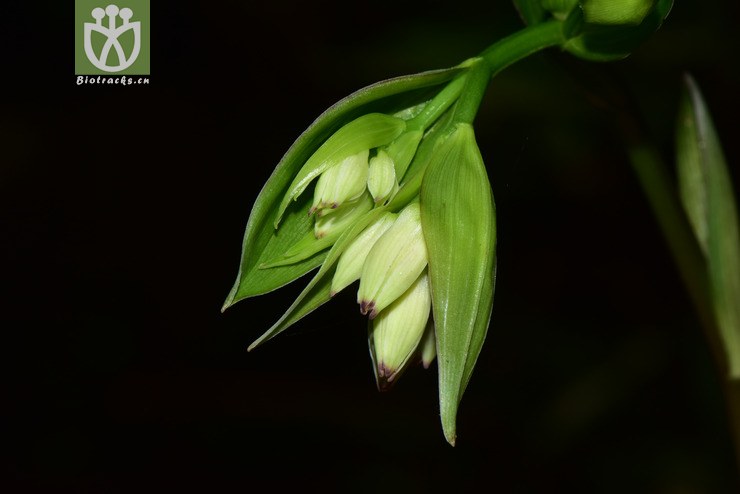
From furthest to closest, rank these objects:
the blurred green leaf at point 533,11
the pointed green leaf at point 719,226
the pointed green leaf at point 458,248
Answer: the pointed green leaf at point 719,226 → the blurred green leaf at point 533,11 → the pointed green leaf at point 458,248

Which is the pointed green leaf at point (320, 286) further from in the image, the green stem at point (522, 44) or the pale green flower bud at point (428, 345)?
the green stem at point (522, 44)

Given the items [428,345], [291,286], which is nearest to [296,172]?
[428,345]

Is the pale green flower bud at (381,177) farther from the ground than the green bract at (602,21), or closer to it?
closer to it

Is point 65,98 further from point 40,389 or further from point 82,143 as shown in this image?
point 40,389

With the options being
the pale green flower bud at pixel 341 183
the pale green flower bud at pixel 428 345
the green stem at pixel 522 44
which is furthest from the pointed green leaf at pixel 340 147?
the pale green flower bud at pixel 428 345

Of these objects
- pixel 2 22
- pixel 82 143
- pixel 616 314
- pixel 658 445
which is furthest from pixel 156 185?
pixel 658 445

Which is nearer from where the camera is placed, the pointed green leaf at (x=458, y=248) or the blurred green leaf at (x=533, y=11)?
the pointed green leaf at (x=458, y=248)
